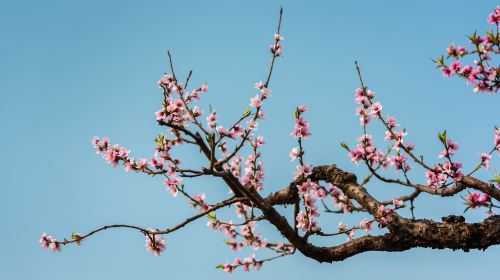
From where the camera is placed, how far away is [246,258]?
349 inches

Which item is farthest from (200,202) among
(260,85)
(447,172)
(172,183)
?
(447,172)

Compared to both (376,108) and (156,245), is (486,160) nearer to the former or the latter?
(376,108)

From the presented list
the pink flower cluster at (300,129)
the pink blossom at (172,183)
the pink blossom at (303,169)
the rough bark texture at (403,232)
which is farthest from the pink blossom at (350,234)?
the pink blossom at (172,183)

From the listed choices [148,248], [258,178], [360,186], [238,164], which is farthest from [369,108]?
[148,248]

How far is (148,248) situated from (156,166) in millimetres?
1321

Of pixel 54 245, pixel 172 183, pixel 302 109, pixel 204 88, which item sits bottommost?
pixel 54 245

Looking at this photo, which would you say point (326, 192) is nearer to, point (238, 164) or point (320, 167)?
point (320, 167)

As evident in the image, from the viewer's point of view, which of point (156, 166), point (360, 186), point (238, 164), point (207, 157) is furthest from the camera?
point (238, 164)

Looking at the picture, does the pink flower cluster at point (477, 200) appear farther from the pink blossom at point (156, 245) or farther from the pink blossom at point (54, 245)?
the pink blossom at point (54, 245)

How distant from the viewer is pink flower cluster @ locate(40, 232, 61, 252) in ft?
27.6

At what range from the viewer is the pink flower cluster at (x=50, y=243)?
8.42 m

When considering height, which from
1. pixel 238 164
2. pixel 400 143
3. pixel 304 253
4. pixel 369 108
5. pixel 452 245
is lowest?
pixel 452 245

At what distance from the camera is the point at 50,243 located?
8438 millimetres

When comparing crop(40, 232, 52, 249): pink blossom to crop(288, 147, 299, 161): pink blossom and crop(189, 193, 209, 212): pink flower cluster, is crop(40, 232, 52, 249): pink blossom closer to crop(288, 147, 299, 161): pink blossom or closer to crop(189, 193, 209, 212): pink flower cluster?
crop(189, 193, 209, 212): pink flower cluster
